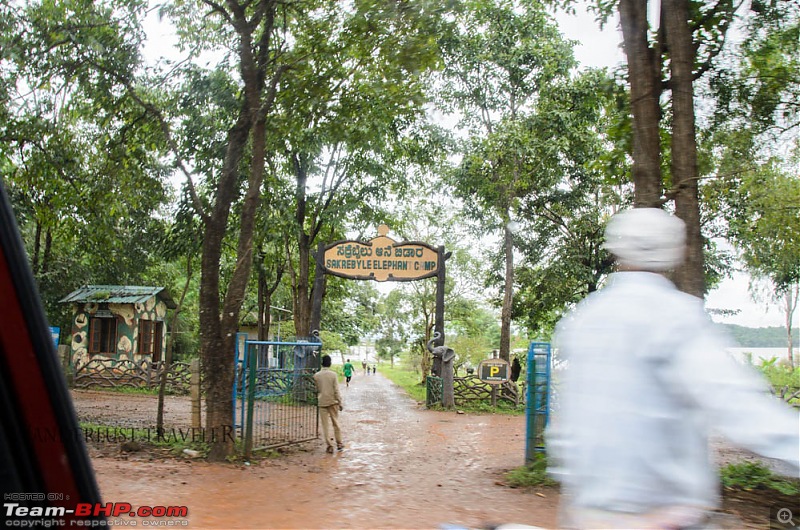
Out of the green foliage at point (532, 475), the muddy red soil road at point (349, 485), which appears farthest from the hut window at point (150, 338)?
the green foliage at point (532, 475)

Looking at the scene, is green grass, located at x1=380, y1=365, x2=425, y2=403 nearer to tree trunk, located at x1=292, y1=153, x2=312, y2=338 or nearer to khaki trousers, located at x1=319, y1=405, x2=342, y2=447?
tree trunk, located at x1=292, y1=153, x2=312, y2=338

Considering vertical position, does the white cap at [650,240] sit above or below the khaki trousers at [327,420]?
above

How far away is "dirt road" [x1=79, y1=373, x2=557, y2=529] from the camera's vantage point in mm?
7418

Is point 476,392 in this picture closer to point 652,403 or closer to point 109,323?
point 109,323

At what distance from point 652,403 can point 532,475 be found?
7.89 metres

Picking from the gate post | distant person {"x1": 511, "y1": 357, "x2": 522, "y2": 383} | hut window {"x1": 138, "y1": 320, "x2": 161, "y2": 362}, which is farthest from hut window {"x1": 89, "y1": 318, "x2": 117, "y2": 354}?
the gate post

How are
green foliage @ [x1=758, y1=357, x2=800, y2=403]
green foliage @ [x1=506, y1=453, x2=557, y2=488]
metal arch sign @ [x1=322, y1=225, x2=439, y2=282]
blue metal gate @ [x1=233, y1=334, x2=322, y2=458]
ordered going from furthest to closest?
1. green foliage @ [x1=758, y1=357, x2=800, y2=403]
2. metal arch sign @ [x1=322, y1=225, x2=439, y2=282]
3. blue metal gate @ [x1=233, y1=334, x2=322, y2=458]
4. green foliage @ [x1=506, y1=453, x2=557, y2=488]

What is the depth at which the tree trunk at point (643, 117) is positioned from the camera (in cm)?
812

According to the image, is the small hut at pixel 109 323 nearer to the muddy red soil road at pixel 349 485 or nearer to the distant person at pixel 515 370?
the muddy red soil road at pixel 349 485

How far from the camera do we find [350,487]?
9.27 metres

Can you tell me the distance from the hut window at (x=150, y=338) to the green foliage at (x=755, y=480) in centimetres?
2479

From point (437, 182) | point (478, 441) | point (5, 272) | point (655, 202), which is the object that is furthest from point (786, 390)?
point (5, 272)

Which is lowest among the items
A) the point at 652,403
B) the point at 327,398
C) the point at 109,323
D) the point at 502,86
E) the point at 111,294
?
the point at 327,398

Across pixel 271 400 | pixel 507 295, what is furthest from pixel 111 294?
pixel 271 400
